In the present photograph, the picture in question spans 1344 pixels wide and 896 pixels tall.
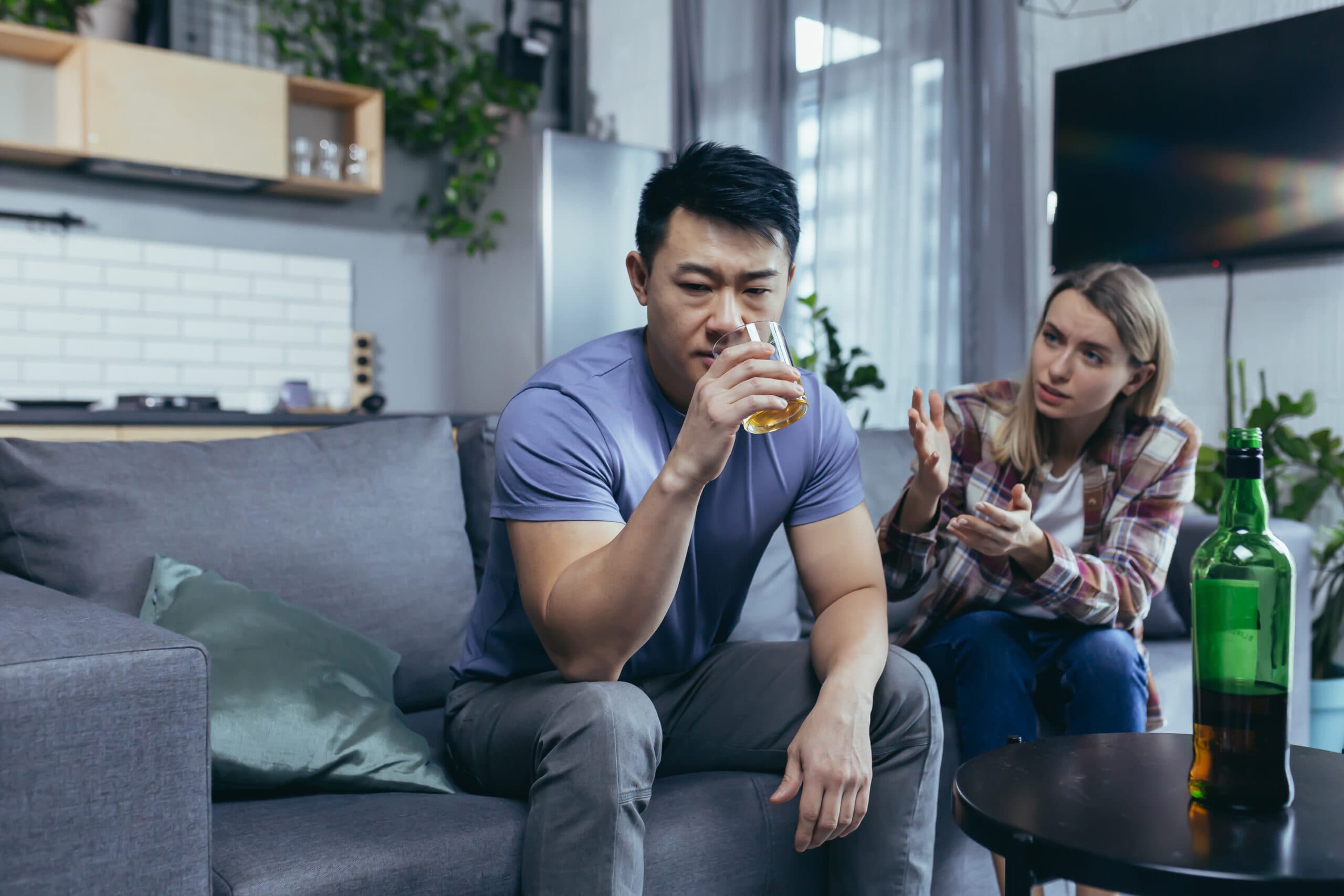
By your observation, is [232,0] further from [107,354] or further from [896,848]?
[896,848]

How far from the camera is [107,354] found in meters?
3.82

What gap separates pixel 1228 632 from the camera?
0.95m

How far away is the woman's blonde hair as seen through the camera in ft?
5.96

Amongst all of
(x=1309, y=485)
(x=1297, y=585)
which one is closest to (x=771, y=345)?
(x=1297, y=585)

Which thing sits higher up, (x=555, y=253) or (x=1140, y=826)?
(x=555, y=253)

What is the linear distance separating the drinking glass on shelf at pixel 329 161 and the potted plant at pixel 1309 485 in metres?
3.07

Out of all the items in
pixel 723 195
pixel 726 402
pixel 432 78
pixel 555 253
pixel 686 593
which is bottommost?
pixel 686 593

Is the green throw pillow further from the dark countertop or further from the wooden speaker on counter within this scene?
the wooden speaker on counter

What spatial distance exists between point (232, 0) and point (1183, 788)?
417 centimetres

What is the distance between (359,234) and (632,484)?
135 inches

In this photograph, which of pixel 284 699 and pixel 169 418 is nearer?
pixel 284 699

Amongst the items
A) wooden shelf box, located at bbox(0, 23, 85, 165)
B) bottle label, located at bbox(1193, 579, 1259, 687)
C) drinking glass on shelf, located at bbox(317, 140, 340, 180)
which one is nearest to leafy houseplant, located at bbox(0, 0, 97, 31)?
wooden shelf box, located at bbox(0, 23, 85, 165)

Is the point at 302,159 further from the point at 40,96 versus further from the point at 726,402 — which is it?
the point at 726,402

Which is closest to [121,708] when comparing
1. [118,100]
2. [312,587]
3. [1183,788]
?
[312,587]
